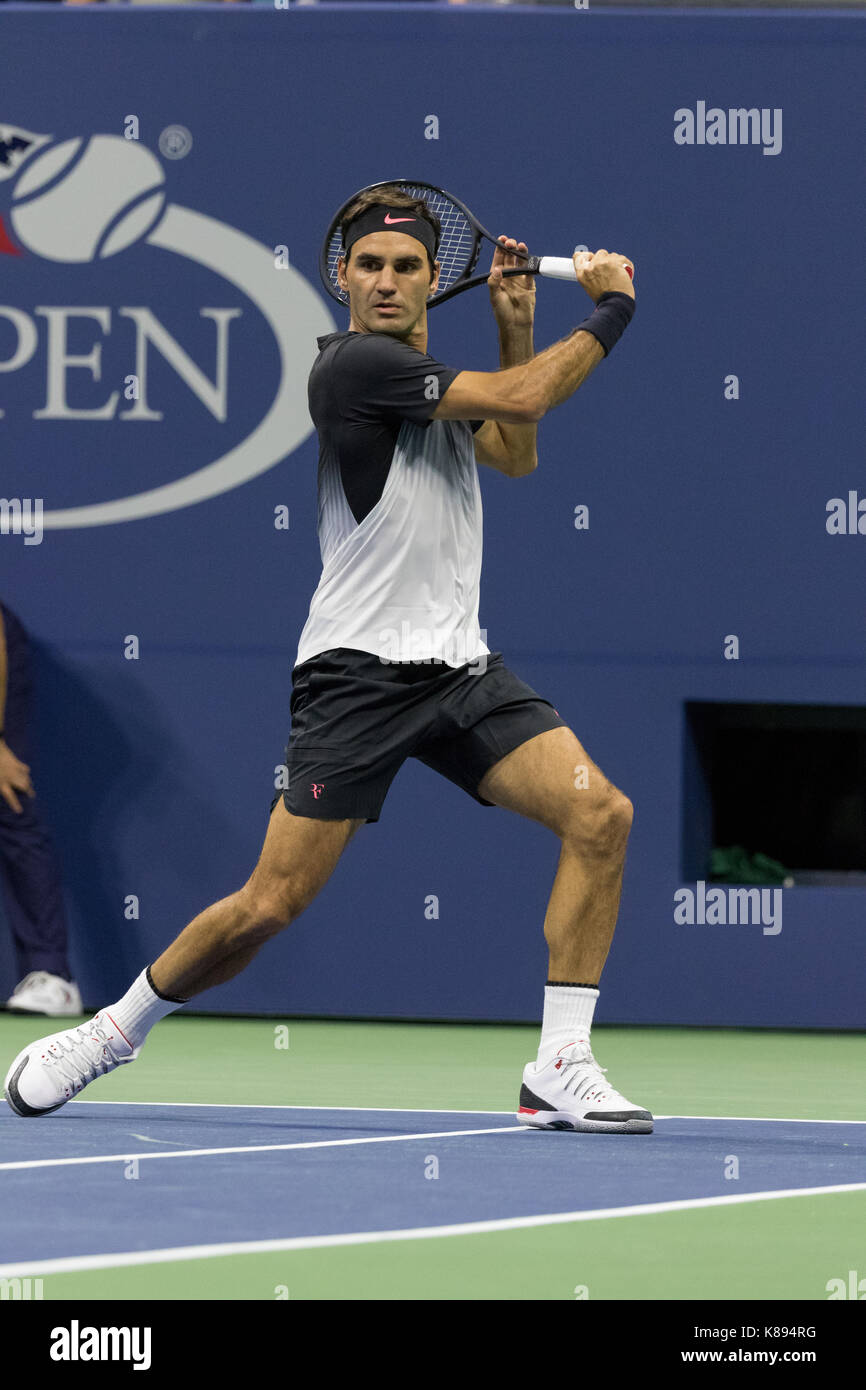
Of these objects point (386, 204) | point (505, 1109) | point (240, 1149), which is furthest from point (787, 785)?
point (240, 1149)

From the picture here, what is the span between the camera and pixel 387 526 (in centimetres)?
564

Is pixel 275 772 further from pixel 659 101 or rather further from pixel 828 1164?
pixel 828 1164

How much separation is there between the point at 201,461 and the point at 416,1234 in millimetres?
5355

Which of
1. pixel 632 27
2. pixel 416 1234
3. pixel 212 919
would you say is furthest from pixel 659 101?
pixel 416 1234

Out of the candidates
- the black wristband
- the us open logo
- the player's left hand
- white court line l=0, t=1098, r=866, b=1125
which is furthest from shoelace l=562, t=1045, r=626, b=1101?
the us open logo

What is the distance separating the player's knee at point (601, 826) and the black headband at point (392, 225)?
154 centimetres

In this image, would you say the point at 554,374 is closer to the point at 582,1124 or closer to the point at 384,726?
the point at 384,726

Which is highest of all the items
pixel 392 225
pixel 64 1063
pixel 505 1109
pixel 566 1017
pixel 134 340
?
pixel 134 340

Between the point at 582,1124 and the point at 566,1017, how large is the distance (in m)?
0.27

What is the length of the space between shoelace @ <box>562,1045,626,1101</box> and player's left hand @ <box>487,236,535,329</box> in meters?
1.91

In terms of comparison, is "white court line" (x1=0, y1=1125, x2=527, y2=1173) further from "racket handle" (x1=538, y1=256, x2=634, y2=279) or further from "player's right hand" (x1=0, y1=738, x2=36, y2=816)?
"player's right hand" (x1=0, y1=738, x2=36, y2=816)

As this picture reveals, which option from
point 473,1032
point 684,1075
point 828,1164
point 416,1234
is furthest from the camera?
point 473,1032

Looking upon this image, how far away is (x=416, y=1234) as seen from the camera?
403 cm

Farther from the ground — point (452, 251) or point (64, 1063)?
point (452, 251)
